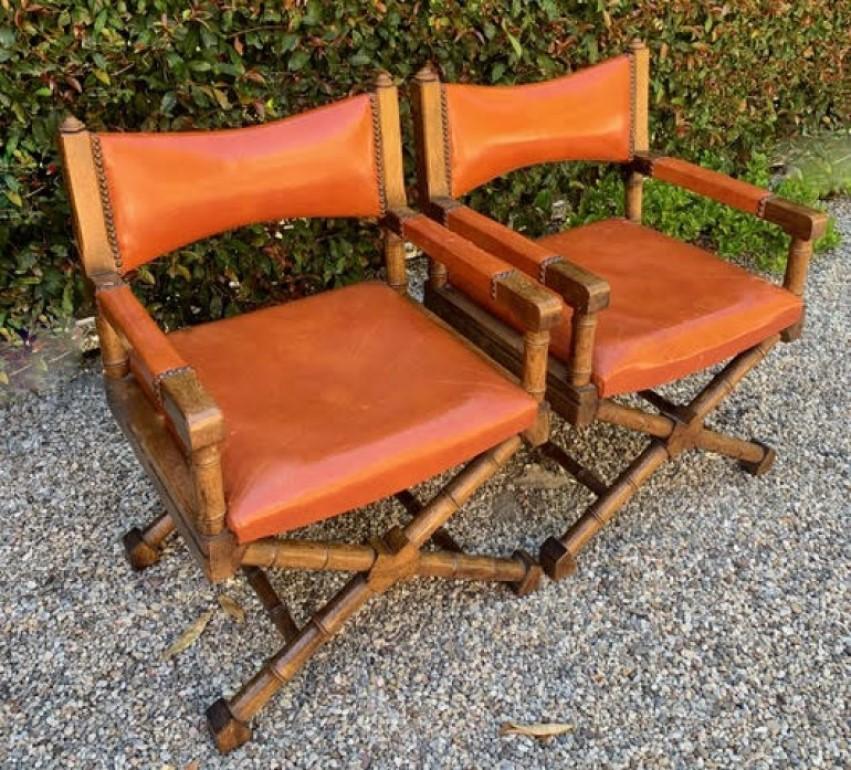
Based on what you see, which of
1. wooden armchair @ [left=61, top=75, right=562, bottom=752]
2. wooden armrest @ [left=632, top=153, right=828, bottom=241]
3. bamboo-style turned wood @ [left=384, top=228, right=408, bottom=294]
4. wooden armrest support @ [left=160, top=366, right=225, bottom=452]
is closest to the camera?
wooden armrest support @ [left=160, top=366, right=225, bottom=452]

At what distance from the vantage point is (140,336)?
5.94ft

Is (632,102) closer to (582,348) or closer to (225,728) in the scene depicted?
(582,348)

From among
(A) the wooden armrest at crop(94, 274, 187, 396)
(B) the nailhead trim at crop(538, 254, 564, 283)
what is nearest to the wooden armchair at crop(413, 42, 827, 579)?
(B) the nailhead trim at crop(538, 254, 564, 283)

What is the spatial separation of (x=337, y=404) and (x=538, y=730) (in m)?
0.85

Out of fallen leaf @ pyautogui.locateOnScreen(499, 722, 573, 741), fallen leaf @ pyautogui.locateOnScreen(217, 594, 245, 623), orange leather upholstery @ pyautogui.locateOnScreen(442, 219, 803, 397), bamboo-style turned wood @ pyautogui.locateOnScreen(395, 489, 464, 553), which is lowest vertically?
fallen leaf @ pyautogui.locateOnScreen(499, 722, 573, 741)

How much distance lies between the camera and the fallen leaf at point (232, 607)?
7.77 feet

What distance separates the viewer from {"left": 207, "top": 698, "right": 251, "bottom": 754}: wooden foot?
6.64ft

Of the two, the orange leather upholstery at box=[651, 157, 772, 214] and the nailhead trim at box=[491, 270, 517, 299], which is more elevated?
the nailhead trim at box=[491, 270, 517, 299]

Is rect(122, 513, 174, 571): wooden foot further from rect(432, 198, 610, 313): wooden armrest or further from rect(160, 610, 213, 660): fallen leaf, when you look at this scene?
rect(432, 198, 610, 313): wooden armrest

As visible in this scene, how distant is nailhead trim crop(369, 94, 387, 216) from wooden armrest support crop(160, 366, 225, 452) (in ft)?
3.15

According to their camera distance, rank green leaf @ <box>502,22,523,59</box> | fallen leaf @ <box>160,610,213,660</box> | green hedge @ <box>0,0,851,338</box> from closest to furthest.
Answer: fallen leaf @ <box>160,610,213,660</box> < green hedge @ <box>0,0,851,338</box> < green leaf @ <box>502,22,523,59</box>

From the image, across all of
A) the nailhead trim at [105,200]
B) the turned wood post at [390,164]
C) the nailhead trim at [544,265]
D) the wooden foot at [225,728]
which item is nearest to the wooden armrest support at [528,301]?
the nailhead trim at [544,265]

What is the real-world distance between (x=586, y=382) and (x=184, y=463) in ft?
2.96

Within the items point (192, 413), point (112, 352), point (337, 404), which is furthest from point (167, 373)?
point (112, 352)
